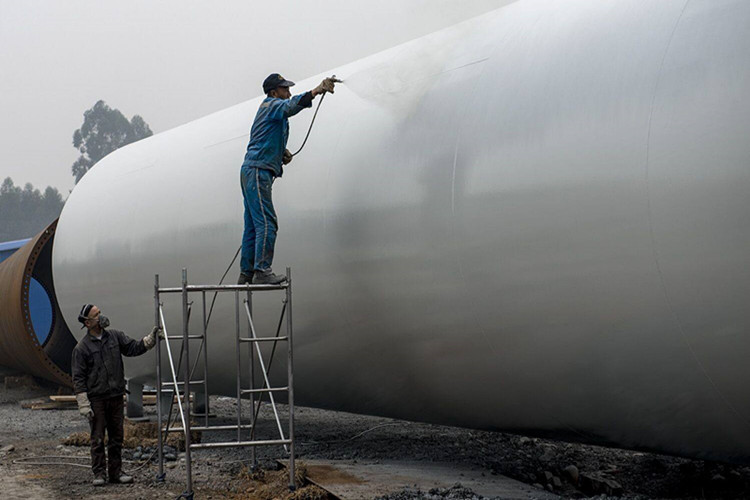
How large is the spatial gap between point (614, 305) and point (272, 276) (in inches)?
119

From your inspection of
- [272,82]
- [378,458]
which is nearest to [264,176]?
[272,82]

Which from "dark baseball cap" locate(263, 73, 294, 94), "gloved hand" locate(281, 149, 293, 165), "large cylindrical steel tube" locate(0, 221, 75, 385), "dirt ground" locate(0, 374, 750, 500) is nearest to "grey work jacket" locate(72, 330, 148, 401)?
"dirt ground" locate(0, 374, 750, 500)

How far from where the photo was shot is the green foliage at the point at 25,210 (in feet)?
310

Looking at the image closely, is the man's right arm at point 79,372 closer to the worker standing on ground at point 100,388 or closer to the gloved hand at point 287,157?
the worker standing on ground at point 100,388

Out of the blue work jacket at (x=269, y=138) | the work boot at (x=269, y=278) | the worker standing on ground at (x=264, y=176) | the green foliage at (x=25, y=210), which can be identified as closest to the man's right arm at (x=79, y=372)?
the worker standing on ground at (x=264, y=176)

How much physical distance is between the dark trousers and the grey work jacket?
10 centimetres

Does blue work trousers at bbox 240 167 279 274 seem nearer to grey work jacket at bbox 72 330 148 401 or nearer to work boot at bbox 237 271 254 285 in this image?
work boot at bbox 237 271 254 285

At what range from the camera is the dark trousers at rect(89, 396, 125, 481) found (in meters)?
8.48

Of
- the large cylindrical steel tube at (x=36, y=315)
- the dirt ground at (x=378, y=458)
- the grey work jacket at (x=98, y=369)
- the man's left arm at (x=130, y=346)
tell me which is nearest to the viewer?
the dirt ground at (x=378, y=458)

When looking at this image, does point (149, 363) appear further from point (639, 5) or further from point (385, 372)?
point (639, 5)

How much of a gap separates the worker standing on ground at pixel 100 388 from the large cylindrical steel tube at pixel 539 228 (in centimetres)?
128

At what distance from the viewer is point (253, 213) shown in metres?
7.54

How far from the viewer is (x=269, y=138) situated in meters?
7.63

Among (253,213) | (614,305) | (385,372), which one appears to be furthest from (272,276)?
(614,305)
